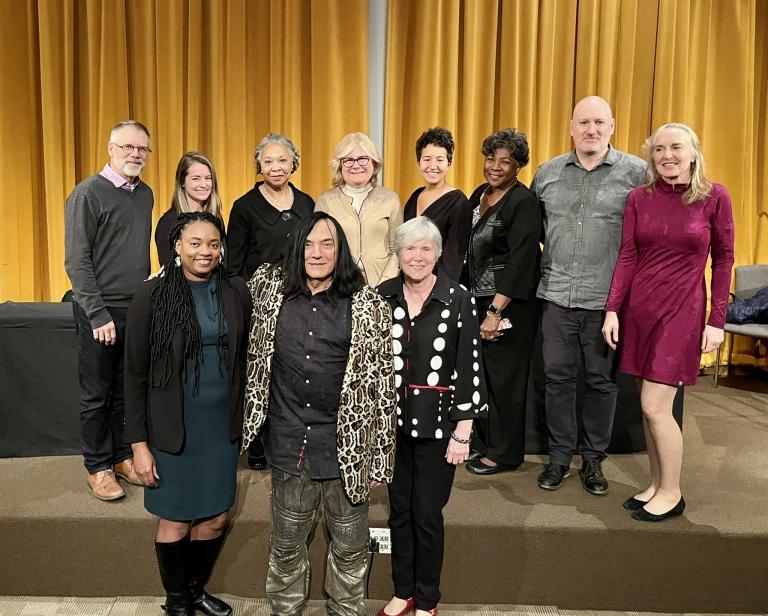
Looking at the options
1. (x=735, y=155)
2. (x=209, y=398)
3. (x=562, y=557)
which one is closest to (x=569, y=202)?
(x=562, y=557)

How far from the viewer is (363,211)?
2.60 metres

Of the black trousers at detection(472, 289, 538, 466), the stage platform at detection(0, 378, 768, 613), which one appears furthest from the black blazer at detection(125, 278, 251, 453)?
the black trousers at detection(472, 289, 538, 466)

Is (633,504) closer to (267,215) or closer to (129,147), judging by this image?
(267,215)

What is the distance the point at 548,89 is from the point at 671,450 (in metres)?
2.92

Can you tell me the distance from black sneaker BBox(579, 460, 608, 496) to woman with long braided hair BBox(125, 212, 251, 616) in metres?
1.40

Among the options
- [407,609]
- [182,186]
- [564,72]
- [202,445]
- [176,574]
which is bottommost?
[407,609]

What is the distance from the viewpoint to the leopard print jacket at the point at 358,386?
182 cm

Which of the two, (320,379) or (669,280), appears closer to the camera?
(320,379)

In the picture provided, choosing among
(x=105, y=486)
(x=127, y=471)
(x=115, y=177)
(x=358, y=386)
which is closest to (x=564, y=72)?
(x=115, y=177)

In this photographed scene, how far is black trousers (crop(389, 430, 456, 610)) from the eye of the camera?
6.52 feet

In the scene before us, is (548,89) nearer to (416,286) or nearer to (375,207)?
(375,207)

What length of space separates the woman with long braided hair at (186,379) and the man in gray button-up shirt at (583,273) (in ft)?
4.10

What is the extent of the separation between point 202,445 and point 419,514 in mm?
656

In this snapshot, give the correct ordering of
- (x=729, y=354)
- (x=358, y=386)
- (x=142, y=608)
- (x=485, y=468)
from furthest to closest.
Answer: (x=729, y=354) → (x=485, y=468) → (x=142, y=608) → (x=358, y=386)
